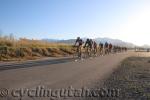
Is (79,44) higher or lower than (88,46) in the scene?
higher

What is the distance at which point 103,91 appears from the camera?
12.4 m

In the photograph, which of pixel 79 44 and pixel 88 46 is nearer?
pixel 79 44

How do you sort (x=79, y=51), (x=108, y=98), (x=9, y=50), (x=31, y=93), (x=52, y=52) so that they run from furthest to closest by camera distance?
1. (x=52, y=52)
2. (x=9, y=50)
3. (x=79, y=51)
4. (x=108, y=98)
5. (x=31, y=93)

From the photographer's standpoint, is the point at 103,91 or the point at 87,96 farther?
the point at 103,91

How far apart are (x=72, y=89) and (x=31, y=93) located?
1919 mm

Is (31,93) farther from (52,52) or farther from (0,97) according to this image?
(52,52)

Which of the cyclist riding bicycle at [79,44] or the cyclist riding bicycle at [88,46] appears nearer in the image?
the cyclist riding bicycle at [79,44]

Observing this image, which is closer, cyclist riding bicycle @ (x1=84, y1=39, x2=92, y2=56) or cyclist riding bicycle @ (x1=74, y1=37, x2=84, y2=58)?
cyclist riding bicycle @ (x1=74, y1=37, x2=84, y2=58)

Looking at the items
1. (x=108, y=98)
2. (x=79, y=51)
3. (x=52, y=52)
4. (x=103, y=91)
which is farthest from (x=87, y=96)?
(x=52, y=52)

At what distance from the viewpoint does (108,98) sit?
434 inches

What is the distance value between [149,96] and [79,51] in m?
23.4

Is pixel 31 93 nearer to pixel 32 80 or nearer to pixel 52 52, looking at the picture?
pixel 32 80

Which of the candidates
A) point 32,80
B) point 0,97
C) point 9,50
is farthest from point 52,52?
point 0,97

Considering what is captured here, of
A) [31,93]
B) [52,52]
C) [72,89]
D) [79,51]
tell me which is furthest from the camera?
[52,52]
